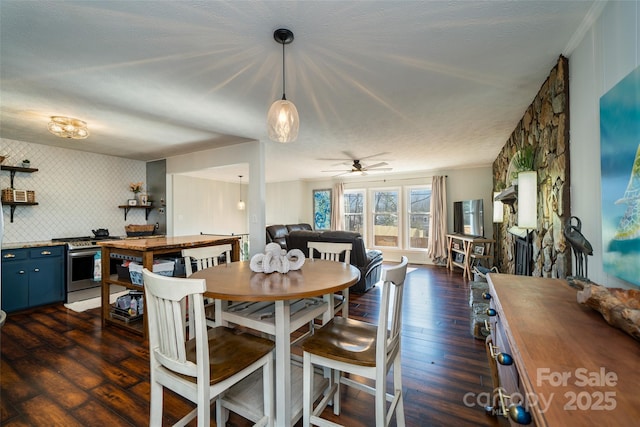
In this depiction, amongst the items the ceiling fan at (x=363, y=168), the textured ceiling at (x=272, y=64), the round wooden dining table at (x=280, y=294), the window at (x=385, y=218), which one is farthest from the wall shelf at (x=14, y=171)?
the window at (x=385, y=218)

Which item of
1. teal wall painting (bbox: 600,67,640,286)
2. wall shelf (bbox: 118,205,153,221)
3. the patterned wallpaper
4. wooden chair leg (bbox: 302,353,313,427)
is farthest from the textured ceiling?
wooden chair leg (bbox: 302,353,313,427)

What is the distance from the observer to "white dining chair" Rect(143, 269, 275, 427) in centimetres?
112

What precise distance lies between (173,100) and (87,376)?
2503mm

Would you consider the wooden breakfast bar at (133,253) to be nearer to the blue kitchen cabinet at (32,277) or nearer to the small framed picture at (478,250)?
the blue kitchen cabinet at (32,277)

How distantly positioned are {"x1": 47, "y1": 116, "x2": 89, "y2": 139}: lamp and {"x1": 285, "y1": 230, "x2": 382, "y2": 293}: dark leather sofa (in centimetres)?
310

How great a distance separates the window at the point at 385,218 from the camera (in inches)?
287

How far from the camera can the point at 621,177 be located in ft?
3.90

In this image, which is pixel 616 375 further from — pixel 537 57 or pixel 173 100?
pixel 173 100

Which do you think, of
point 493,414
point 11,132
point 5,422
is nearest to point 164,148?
point 11,132

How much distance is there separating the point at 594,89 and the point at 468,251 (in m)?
4.15

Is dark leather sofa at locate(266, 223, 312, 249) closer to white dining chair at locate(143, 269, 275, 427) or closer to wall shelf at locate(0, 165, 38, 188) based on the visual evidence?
wall shelf at locate(0, 165, 38, 188)

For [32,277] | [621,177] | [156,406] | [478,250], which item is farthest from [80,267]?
[478,250]

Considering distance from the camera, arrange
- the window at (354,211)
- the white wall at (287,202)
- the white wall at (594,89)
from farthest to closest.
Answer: the white wall at (287,202)
the window at (354,211)
the white wall at (594,89)

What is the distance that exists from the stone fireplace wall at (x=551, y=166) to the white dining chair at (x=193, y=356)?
2244mm
